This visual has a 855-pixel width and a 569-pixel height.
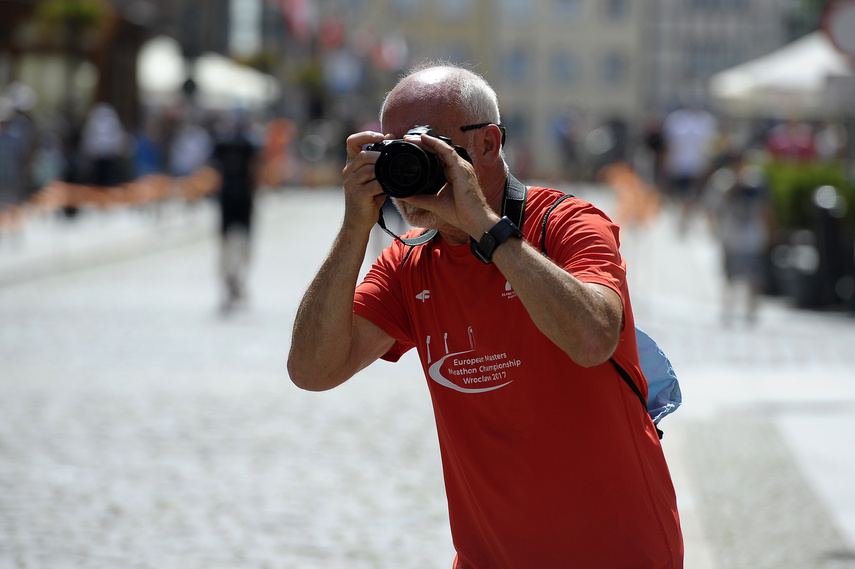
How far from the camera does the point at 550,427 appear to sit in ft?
8.42

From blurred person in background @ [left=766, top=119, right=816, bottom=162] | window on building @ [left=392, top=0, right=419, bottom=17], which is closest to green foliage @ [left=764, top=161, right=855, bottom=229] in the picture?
blurred person in background @ [left=766, top=119, right=816, bottom=162]

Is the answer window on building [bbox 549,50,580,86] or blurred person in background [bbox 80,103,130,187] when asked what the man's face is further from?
window on building [bbox 549,50,580,86]

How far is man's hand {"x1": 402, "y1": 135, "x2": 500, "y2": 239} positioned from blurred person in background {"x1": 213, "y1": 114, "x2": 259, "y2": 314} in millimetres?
11843

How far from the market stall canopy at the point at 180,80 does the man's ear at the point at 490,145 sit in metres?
30.7

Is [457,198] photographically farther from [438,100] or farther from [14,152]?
[14,152]

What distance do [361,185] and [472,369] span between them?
0.43 metres

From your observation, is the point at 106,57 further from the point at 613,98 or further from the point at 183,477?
the point at 613,98

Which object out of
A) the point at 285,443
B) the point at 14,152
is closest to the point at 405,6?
the point at 14,152

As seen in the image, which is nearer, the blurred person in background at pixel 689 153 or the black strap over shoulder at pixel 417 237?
the black strap over shoulder at pixel 417 237

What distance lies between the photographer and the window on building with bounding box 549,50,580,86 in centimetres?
9338

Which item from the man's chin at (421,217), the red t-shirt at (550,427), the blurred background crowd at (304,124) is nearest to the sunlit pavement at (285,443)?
the blurred background crowd at (304,124)

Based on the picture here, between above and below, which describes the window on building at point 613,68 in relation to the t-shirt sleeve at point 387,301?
below

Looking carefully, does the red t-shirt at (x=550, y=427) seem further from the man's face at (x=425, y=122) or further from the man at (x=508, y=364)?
the man's face at (x=425, y=122)

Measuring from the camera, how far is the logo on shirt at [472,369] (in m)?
2.58
